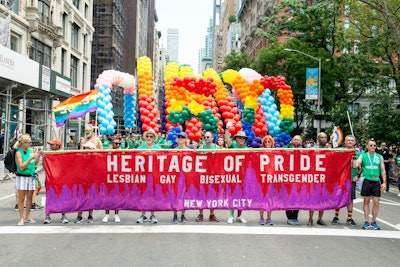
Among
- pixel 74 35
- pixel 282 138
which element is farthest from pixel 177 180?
pixel 74 35

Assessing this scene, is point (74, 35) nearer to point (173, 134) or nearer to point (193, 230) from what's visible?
point (173, 134)

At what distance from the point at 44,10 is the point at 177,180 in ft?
90.3

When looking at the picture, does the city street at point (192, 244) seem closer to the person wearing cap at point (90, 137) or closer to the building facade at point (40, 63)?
the person wearing cap at point (90, 137)

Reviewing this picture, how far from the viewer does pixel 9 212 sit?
9.84 metres

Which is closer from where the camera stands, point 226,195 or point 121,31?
point 226,195

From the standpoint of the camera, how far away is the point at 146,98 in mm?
18312

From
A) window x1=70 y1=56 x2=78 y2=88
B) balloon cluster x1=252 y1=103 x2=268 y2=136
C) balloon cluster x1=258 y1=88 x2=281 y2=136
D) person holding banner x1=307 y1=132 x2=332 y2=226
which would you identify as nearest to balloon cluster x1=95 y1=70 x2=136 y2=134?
balloon cluster x1=252 y1=103 x2=268 y2=136

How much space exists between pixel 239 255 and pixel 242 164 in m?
2.70

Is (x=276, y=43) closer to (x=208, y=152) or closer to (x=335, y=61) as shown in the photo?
(x=335, y=61)

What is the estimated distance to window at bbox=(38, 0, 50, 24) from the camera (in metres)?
31.1

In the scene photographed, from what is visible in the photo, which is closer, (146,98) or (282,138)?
(146,98)

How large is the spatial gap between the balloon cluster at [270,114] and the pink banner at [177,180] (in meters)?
11.2

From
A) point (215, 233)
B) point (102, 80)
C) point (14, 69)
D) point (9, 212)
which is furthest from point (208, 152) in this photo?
point (14, 69)

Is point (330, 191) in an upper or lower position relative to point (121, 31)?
lower
